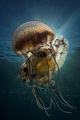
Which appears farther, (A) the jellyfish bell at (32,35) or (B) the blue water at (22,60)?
(B) the blue water at (22,60)

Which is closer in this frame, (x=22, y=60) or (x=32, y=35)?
(x=32, y=35)

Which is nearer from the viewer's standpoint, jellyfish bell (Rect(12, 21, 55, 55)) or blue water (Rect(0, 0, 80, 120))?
jellyfish bell (Rect(12, 21, 55, 55))

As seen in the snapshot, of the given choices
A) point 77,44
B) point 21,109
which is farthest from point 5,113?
point 77,44

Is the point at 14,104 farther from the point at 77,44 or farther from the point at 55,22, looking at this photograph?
the point at 55,22
